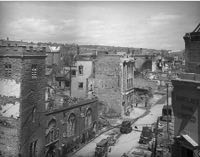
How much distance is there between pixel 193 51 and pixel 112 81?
27212 millimetres

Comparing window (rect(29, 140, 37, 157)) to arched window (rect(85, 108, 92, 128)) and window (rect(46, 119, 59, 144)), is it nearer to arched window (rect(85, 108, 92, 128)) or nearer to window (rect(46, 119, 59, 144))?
window (rect(46, 119, 59, 144))

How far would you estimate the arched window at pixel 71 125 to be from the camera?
26391mm

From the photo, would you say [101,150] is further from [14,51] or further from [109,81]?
[109,81]

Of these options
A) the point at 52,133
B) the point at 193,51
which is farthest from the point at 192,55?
the point at 52,133

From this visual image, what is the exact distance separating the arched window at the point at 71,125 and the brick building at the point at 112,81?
474 inches

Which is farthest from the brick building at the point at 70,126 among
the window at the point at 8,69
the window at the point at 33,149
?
the window at the point at 8,69

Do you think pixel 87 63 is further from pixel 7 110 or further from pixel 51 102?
pixel 7 110

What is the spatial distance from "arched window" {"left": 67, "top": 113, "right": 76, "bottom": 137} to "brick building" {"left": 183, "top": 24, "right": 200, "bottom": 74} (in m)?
17.2

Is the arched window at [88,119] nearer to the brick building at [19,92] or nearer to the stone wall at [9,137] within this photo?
the brick building at [19,92]

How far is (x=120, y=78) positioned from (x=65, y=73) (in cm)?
1288

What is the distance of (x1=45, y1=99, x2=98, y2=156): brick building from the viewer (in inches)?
922

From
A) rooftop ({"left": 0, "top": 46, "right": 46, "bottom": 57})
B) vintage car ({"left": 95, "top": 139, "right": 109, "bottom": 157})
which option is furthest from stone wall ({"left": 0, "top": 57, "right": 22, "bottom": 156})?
vintage car ({"left": 95, "top": 139, "right": 109, "bottom": 157})

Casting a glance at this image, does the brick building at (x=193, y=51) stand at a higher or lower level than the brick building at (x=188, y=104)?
higher

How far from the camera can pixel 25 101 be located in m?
19.5
